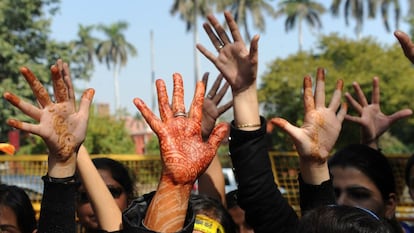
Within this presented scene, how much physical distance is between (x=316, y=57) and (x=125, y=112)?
9.66 metres

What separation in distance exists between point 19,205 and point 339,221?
1.74 metres

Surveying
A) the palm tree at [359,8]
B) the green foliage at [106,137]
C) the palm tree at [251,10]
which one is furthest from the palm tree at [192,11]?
the green foliage at [106,137]

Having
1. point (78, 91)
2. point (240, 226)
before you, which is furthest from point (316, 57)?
point (240, 226)

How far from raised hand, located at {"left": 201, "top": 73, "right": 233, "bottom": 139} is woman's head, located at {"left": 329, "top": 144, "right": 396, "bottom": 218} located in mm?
656

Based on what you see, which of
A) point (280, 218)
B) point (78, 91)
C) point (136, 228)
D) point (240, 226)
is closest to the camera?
point (136, 228)

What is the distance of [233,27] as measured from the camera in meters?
2.46

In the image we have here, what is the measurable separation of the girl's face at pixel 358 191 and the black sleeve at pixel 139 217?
4.04 ft

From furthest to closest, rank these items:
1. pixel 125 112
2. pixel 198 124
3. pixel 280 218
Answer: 1. pixel 125 112
2. pixel 280 218
3. pixel 198 124

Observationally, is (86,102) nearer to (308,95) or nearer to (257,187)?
(257,187)

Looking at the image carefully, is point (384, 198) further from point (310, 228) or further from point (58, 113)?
point (58, 113)

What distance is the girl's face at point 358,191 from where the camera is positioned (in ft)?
9.59

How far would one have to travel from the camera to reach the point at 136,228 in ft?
5.93

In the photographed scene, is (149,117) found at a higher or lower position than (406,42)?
lower

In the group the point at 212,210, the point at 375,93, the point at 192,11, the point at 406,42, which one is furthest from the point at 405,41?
the point at 192,11
